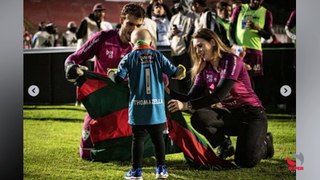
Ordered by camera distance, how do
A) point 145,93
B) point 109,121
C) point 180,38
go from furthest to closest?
1. point 180,38
2. point 109,121
3. point 145,93

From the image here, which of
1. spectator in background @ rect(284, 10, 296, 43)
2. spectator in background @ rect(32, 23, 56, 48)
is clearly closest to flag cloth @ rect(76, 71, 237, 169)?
spectator in background @ rect(32, 23, 56, 48)

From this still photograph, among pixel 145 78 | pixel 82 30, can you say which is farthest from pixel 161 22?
pixel 82 30

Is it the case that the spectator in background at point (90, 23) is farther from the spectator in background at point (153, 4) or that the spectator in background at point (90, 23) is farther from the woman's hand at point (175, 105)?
the woman's hand at point (175, 105)

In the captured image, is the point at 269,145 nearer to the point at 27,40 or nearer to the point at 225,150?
the point at 225,150

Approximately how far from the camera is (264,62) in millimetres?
4012

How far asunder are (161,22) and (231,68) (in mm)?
622

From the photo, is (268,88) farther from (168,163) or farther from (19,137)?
(19,137)

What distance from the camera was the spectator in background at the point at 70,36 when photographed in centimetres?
388

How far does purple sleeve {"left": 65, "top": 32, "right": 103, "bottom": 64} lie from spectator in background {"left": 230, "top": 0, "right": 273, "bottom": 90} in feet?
3.29

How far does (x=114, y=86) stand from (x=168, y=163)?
69 centimetres

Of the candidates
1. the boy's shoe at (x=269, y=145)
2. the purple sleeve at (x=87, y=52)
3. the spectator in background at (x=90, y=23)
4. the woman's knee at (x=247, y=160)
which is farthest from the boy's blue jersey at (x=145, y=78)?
the boy's shoe at (x=269, y=145)

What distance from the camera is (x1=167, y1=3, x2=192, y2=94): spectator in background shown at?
3.90m

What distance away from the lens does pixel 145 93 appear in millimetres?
3738

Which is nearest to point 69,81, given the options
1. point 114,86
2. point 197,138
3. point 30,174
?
point 114,86
